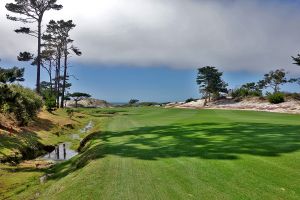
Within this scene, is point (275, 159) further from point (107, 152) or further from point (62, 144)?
point (62, 144)

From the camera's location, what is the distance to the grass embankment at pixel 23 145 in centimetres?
1360

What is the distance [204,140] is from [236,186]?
24.5 ft

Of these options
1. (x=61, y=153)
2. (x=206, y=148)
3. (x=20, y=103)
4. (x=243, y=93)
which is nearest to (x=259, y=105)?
(x=243, y=93)

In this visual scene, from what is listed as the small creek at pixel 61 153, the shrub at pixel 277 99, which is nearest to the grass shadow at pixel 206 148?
the small creek at pixel 61 153

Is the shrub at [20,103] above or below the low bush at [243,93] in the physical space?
below

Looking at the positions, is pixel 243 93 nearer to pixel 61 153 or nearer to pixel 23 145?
pixel 61 153

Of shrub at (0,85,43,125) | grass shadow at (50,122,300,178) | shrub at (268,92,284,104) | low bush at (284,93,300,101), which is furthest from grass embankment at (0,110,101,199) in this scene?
low bush at (284,93,300,101)

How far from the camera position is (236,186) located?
8641mm

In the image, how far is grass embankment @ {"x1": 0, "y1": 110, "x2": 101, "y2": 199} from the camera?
1360 cm

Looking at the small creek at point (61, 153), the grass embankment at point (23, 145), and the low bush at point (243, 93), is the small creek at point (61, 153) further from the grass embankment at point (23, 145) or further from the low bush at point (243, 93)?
the low bush at point (243, 93)

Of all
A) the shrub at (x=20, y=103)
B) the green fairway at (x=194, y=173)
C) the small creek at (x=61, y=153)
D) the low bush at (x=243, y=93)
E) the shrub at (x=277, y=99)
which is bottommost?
the small creek at (x=61, y=153)

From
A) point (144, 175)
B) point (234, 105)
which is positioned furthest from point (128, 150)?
point (234, 105)

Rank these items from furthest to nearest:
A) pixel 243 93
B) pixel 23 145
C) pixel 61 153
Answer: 1. pixel 243 93
2. pixel 61 153
3. pixel 23 145

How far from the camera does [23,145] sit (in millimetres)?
22047
